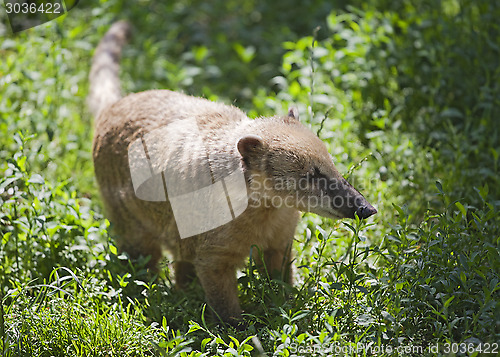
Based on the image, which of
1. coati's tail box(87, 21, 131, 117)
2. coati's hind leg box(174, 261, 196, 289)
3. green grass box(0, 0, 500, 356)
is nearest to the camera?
green grass box(0, 0, 500, 356)

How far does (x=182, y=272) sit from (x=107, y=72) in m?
1.97

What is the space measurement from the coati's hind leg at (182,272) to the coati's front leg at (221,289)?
522mm

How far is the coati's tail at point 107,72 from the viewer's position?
4707 millimetres

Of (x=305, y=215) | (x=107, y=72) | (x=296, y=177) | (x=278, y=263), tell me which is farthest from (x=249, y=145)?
(x=107, y=72)

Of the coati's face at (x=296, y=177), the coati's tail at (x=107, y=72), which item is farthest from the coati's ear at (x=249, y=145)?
the coati's tail at (x=107, y=72)

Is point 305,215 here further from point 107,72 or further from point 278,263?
point 107,72

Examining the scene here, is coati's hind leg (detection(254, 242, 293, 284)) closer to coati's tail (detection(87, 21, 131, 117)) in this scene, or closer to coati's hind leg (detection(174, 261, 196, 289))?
coati's hind leg (detection(174, 261, 196, 289))

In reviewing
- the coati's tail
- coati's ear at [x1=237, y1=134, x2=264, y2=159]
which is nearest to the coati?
coati's ear at [x1=237, y1=134, x2=264, y2=159]

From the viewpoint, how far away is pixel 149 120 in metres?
3.83

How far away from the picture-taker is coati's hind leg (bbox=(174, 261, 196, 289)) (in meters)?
4.03

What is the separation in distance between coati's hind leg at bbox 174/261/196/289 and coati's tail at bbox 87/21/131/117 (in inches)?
54.9

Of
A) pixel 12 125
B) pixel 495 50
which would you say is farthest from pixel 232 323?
pixel 495 50

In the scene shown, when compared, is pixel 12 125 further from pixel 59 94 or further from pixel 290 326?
pixel 290 326

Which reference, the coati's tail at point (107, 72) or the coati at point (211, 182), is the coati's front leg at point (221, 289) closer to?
the coati at point (211, 182)
